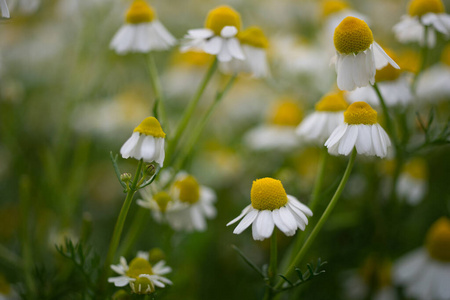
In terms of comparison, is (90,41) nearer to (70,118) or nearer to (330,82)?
(70,118)

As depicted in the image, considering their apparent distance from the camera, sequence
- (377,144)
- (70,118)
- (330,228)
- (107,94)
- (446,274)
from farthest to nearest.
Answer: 1. (107,94)
2. (70,118)
3. (330,228)
4. (446,274)
5. (377,144)

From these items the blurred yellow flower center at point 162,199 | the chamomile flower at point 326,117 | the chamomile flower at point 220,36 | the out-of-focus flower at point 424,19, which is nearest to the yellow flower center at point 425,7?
the out-of-focus flower at point 424,19

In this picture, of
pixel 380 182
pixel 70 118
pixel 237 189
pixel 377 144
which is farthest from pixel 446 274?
pixel 70 118

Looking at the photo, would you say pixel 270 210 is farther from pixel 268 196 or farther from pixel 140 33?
pixel 140 33

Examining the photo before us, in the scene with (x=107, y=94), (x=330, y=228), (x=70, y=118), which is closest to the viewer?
(x=330, y=228)

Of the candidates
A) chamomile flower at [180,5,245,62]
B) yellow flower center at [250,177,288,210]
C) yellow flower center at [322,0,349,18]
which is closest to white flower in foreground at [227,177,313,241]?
yellow flower center at [250,177,288,210]

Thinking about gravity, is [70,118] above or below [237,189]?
above
